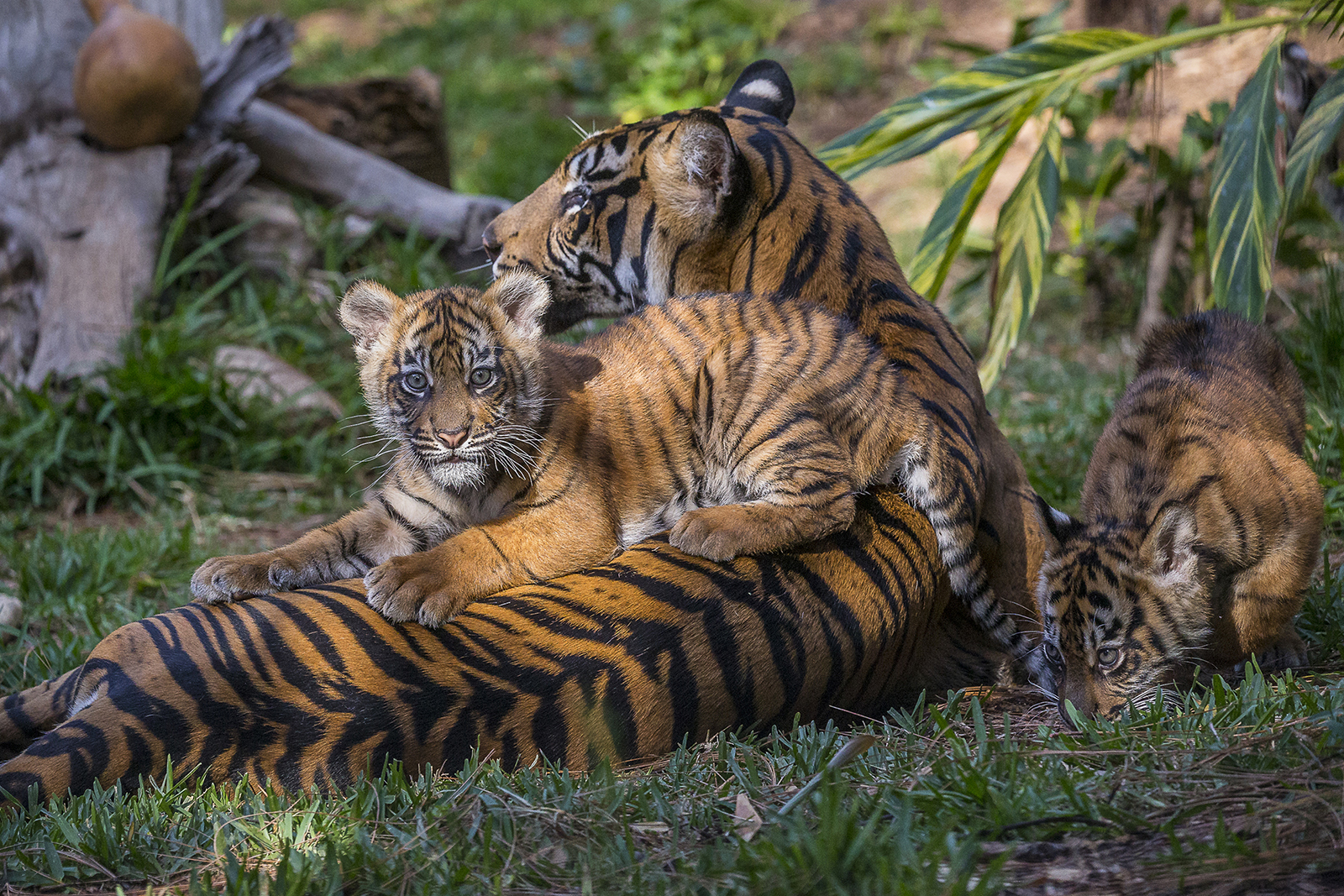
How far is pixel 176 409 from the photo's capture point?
18.5 ft

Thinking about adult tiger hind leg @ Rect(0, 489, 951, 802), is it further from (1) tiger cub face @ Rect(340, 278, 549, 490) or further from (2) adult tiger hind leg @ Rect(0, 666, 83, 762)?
(1) tiger cub face @ Rect(340, 278, 549, 490)

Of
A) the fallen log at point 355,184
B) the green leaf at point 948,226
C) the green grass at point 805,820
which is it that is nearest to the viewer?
the green grass at point 805,820

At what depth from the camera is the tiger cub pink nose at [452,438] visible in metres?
2.96

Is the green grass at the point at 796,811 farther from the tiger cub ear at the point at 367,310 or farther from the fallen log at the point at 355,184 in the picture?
the fallen log at the point at 355,184

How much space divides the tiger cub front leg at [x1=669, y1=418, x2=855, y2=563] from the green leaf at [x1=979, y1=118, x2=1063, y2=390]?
5.35ft

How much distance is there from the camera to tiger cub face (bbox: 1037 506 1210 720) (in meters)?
3.02

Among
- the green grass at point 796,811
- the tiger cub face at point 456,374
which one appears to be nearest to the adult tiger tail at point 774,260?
the green grass at point 796,811

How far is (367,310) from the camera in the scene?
3.28m

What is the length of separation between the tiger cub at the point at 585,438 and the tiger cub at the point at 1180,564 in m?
0.67

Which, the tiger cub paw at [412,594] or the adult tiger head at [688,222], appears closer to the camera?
the tiger cub paw at [412,594]

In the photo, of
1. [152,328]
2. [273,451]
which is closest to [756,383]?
[273,451]

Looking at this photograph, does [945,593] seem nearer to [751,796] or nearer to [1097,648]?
[1097,648]

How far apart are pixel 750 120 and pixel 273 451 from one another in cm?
315

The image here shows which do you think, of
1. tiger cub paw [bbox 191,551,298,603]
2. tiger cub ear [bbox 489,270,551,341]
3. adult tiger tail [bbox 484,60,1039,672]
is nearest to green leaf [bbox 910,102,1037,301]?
adult tiger tail [bbox 484,60,1039,672]
